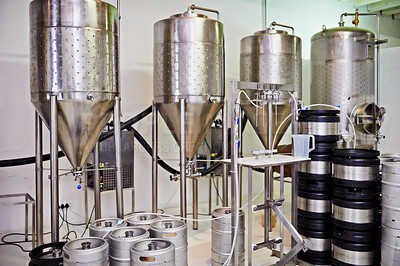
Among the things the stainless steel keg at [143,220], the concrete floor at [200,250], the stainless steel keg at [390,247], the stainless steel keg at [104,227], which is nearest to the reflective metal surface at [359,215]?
the stainless steel keg at [390,247]

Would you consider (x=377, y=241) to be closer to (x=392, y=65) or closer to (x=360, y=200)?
(x=360, y=200)

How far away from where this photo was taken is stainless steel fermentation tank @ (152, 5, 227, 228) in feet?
10.4

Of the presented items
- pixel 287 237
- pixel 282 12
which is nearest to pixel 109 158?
pixel 287 237

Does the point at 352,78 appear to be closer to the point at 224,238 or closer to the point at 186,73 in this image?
the point at 186,73

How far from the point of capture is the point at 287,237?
3467 mm

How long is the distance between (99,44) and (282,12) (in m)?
3.72

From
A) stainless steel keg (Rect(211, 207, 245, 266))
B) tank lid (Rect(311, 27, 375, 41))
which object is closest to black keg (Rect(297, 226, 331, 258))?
stainless steel keg (Rect(211, 207, 245, 266))

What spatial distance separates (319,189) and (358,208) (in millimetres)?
316

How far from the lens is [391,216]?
7.95 feet

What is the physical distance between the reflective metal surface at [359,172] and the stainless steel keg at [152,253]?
51.9 inches

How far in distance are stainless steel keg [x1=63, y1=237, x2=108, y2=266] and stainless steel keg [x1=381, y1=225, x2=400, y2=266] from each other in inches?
72.1

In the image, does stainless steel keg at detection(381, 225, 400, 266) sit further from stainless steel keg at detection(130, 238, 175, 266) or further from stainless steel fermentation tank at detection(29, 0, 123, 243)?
stainless steel fermentation tank at detection(29, 0, 123, 243)

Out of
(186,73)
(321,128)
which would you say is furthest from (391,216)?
(186,73)

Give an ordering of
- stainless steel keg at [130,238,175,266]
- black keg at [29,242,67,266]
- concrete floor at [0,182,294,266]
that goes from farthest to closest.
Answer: concrete floor at [0,182,294,266], black keg at [29,242,67,266], stainless steel keg at [130,238,175,266]
